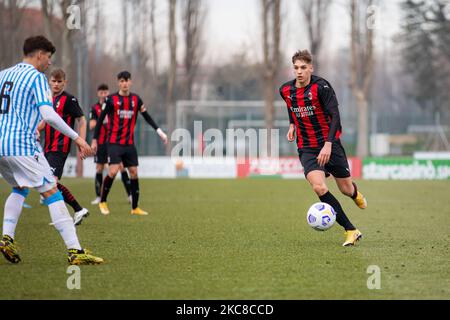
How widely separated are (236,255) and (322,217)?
1.31 metres

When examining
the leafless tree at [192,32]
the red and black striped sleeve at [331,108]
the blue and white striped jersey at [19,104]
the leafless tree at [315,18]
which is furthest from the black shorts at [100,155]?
the leafless tree at [315,18]

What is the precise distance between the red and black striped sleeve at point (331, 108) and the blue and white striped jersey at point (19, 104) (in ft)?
11.1

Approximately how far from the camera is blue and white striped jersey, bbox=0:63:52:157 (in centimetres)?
755

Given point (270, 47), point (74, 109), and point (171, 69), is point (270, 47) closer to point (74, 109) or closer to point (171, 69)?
point (171, 69)

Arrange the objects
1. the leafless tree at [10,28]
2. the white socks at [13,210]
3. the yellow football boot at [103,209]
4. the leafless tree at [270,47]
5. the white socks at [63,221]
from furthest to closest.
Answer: the leafless tree at [270,47], the leafless tree at [10,28], the yellow football boot at [103,209], the white socks at [13,210], the white socks at [63,221]

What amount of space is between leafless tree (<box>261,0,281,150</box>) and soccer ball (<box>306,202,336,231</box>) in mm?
26857

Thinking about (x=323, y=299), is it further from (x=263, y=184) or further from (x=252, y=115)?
(x=252, y=115)

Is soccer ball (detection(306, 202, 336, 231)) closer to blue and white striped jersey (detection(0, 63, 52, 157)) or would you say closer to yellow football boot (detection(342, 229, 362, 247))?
yellow football boot (detection(342, 229, 362, 247))

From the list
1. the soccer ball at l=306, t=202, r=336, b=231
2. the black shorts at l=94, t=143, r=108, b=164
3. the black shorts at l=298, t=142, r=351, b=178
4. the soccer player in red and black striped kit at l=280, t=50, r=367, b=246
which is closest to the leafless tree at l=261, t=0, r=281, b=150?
the black shorts at l=94, t=143, r=108, b=164

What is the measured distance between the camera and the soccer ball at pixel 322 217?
932 centimetres

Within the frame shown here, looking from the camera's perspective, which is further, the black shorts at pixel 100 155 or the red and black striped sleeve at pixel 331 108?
the black shorts at pixel 100 155

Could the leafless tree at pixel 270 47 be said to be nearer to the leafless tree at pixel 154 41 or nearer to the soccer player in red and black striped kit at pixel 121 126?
the leafless tree at pixel 154 41

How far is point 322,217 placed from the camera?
9320 mm

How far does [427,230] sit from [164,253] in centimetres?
448
